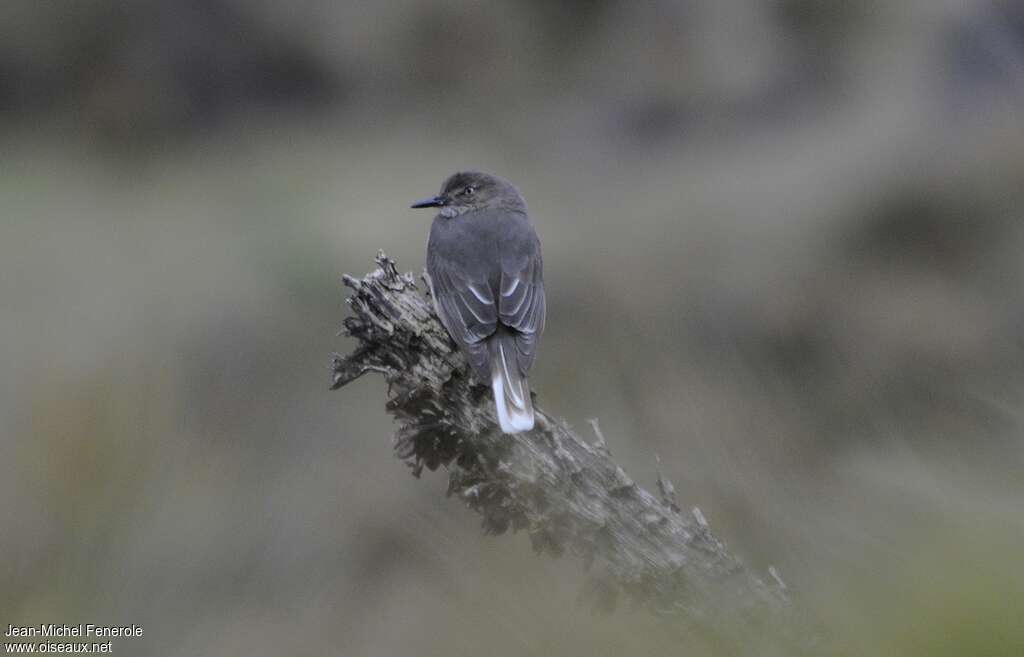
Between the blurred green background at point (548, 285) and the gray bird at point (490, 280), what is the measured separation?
0.30 meters

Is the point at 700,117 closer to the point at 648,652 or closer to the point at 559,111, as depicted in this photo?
the point at 559,111

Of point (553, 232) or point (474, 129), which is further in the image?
point (474, 129)

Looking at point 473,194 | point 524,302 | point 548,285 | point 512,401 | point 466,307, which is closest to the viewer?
point 512,401

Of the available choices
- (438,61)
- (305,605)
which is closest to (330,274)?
(438,61)

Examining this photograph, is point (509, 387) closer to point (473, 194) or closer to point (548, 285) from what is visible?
point (473, 194)

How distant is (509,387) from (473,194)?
7.34 ft

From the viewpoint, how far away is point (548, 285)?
702 centimetres

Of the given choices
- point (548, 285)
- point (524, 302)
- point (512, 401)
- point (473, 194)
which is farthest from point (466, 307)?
point (548, 285)

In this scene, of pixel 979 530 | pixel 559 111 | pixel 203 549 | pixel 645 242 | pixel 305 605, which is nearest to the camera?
pixel 979 530

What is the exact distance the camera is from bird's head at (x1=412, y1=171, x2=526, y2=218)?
5082 mm

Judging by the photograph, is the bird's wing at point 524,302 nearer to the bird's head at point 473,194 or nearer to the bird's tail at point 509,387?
the bird's tail at point 509,387

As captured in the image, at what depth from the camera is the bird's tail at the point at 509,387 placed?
261cm

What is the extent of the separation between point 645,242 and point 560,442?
5.18 meters

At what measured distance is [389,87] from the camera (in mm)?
9359
